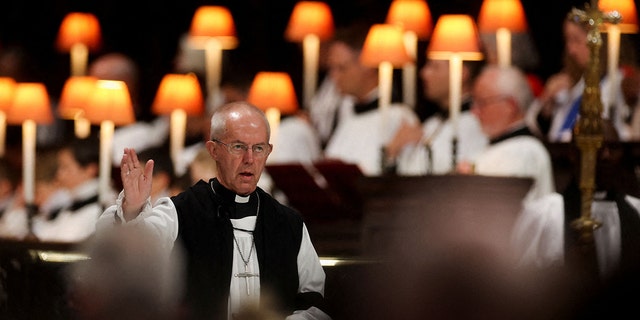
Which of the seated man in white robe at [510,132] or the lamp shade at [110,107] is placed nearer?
the seated man in white robe at [510,132]

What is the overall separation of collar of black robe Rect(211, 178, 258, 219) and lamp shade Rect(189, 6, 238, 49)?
9.09m

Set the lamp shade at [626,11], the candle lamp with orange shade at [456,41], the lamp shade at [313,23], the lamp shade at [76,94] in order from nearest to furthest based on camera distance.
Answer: the lamp shade at [626,11]
the candle lamp with orange shade at [456,41]
the lamp shade at [76,94]
the lamp shade at [313,23]

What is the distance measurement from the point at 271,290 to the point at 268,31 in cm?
1183

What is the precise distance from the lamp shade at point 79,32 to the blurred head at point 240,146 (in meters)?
10.3

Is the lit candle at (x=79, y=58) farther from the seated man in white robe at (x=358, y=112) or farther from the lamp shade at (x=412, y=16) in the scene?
the lamp shade at (x=412, y=16)

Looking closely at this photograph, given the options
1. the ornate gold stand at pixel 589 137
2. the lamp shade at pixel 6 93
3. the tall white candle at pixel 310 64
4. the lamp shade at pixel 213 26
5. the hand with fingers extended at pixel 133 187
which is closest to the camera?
the hand with fingers extended at pixel 133 187

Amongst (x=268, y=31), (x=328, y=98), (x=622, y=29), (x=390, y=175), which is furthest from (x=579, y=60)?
(x=268, y=31)

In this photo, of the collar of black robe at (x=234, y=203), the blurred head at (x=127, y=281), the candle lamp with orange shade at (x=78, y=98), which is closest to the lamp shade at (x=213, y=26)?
the candle lamp with orange shade at (x=78, y=98)

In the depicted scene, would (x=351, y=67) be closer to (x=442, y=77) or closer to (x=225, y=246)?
(x=442, y=77)

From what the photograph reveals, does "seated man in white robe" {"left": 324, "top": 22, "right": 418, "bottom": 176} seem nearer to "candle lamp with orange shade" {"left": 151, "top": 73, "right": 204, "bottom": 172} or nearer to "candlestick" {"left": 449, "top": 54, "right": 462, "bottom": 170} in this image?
"candle lamp with orange shade" {"left": 151, "top": 73, "right": 204, "bottom": 172}

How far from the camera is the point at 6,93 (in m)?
14.3

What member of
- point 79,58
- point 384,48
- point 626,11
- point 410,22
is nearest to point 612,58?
point 626,11

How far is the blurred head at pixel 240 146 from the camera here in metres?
6.06

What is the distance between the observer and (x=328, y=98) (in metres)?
14.3
